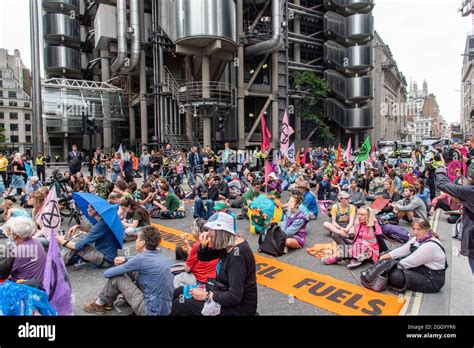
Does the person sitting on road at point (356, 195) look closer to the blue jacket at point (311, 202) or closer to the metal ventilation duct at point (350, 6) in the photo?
the blue jacket at point (311, 202)

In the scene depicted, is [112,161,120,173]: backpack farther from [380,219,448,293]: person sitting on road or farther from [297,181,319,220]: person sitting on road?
[380,219,448,293]: person sitting on road

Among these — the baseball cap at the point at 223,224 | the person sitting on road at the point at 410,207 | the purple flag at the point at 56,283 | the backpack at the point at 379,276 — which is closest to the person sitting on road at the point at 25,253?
the purple flag at the point at 56,283

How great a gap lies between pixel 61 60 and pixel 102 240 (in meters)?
43.4

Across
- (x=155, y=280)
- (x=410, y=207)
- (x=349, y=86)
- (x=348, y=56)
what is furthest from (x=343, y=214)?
(x=348, y=56)

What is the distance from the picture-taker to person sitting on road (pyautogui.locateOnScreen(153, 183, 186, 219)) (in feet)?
34.2

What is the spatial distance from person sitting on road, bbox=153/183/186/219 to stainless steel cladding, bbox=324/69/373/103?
1372 inches

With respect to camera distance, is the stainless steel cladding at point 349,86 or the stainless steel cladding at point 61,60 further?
the stainless steel cladding at point 61,60

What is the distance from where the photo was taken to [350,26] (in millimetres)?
39938

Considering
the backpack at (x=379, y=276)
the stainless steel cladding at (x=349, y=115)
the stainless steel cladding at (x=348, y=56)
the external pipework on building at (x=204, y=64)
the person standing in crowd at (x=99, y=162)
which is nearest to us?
the backpack at (x=379, y=276)

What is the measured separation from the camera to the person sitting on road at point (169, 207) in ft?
34.2

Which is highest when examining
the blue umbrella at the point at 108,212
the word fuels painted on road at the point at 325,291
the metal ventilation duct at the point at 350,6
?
the metal ventilation duct at the point at 350,6

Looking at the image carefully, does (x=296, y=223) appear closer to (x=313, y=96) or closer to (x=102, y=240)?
(x=102, y=240)

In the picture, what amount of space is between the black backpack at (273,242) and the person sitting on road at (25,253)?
4.16 m
